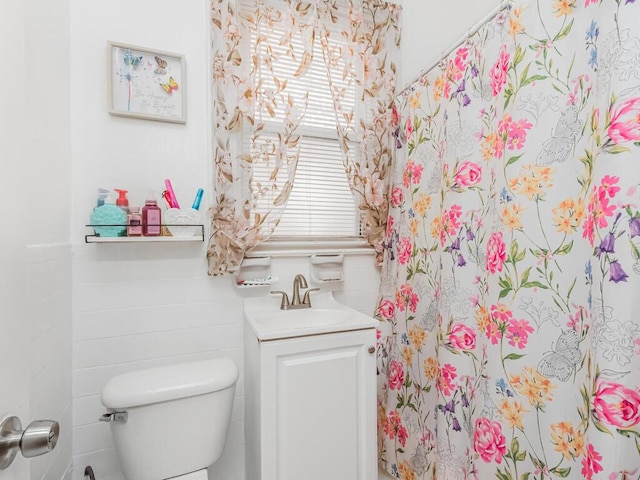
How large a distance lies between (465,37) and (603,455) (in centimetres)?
132

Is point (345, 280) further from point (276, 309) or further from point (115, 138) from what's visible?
point (115, 138)

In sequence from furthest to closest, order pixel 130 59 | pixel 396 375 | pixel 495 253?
pixel 396 375, pixel 130 59, pixel 495 253

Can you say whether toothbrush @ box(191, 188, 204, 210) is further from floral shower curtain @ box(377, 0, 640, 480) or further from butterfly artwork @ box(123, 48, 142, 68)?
floral shower curtain @ box(377, 0, 640, 480)

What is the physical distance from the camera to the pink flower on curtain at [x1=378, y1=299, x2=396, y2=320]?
1618 mm

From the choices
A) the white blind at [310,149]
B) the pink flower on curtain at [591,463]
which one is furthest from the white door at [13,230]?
the pink flower on curtain at [591,463]

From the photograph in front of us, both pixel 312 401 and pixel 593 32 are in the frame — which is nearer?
pixel 593 32

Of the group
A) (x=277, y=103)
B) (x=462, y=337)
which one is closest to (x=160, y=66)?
(x=277, y=103)

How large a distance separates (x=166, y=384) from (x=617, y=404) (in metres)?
1.20

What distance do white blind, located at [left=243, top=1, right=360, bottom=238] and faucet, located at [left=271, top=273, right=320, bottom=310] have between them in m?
0.23

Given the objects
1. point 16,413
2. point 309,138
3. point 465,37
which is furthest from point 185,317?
point 465,37

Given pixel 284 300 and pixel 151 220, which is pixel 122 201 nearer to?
pixel 151 220

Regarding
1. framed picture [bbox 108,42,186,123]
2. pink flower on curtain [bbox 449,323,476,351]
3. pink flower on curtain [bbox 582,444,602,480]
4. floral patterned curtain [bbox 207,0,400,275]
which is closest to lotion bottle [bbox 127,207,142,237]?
floral patterned curtain [bbox 207,0,400,275]

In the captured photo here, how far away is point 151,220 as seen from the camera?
120cm

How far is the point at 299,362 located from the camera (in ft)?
3.77
